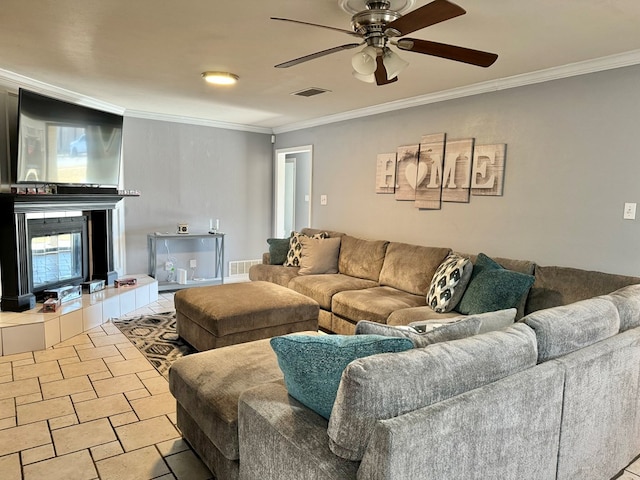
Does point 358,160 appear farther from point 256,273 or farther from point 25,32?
point 25,32

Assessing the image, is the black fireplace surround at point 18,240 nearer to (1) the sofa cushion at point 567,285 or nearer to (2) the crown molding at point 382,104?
(2) the crown molding at point 382,104

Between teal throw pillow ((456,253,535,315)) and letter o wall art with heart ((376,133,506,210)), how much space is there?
2.80 feet

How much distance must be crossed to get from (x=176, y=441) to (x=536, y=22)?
301 centimetres

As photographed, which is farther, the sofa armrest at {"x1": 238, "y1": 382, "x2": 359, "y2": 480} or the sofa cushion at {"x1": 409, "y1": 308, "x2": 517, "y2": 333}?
the sofa cushion at {"x1": 409, "y1": 308, "x2": 517, "y2": 333}

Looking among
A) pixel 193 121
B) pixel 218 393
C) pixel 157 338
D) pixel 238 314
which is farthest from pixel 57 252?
pixel 218 393

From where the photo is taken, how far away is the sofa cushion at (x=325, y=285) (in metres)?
4.02

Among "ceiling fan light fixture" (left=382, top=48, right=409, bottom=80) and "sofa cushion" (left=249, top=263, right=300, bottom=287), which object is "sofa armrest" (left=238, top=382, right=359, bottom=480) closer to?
"ceiling fan light fixture" (left=382, top=48, right=409, bottom=80)

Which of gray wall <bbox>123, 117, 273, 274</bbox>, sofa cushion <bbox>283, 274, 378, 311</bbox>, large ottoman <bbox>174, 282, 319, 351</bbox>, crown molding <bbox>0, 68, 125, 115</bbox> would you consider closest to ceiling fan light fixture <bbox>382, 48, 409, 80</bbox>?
large ottoman <bbox>174, 282, 319, 351</bbox>

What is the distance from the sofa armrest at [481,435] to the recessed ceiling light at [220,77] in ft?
10.1

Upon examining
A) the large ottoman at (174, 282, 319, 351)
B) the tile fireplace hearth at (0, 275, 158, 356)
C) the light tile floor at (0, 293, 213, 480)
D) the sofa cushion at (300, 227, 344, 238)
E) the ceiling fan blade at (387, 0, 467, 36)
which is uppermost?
the ceiling fan blade at (387, 0, 467, 36)

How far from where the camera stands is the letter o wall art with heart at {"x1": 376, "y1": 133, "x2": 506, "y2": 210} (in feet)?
12.1

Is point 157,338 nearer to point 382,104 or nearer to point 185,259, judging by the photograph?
point 185,259

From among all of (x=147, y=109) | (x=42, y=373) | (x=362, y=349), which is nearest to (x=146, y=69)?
(x=147, y=109)

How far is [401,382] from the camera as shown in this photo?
123cm
